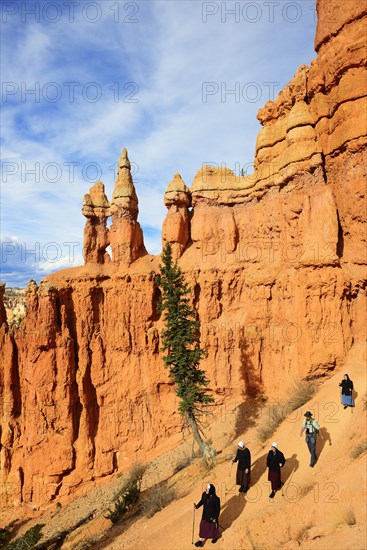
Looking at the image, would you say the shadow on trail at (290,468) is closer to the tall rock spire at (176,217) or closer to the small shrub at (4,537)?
the small shrub at (4,537)

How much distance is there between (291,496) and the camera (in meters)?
10.1

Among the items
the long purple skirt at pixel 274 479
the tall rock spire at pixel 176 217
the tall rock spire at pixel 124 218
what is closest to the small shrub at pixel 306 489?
the long purple skirt at pixel 274 479

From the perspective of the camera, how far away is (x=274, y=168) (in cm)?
2142

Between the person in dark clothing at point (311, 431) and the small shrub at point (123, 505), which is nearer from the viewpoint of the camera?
the person in dark clothing at point (311, 431)

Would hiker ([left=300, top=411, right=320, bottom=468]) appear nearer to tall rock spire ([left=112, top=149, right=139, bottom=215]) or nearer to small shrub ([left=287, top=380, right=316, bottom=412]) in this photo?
small shrub ([left=287, top=380, right=316, bottom=412])

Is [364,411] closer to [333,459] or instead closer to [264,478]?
[333,459]

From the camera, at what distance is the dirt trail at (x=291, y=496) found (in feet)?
27.5

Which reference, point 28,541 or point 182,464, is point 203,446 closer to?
point 182,464

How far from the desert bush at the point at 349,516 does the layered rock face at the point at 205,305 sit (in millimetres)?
10596

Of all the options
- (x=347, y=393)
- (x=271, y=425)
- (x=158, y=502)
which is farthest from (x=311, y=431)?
(x=158, y=502)

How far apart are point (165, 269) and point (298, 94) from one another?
42.1 feet

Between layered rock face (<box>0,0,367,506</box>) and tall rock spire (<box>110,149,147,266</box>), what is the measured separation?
10 cm

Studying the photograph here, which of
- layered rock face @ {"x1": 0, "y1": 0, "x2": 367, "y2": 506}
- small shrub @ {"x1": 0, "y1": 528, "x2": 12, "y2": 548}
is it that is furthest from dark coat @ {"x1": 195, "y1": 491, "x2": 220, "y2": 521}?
small shrub @ {"x1": 0, "y1": 528, "x2": 12, "y2": 548}

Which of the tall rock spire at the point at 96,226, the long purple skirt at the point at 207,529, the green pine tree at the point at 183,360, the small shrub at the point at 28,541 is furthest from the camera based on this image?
the tall rock spire at the point at 96,226
